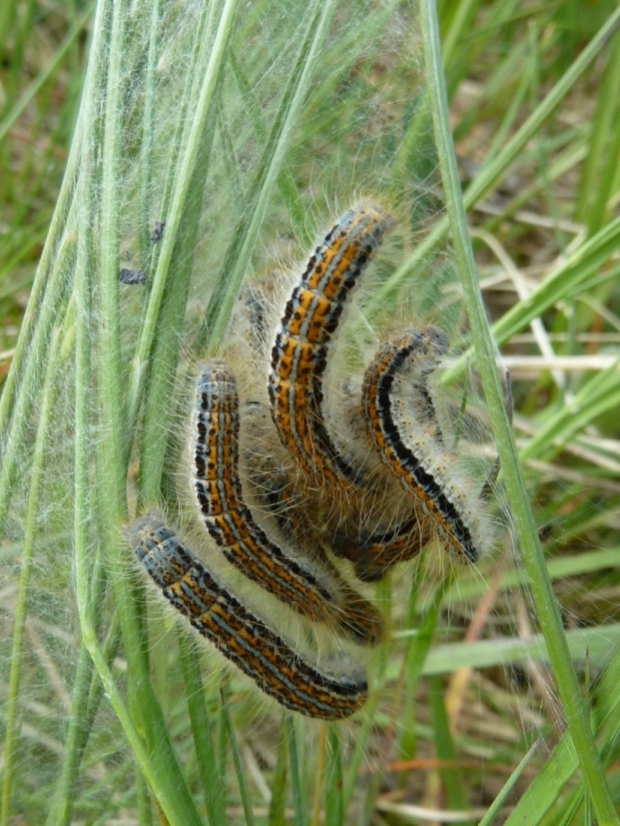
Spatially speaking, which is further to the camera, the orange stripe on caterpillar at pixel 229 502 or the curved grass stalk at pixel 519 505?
the orange stripe on caterpillar at pixel 229 502

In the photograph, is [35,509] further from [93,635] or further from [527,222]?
[527,222]

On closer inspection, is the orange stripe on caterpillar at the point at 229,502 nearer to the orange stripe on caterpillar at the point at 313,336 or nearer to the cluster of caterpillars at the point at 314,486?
the cluster of caterpillars at the point at 314,486

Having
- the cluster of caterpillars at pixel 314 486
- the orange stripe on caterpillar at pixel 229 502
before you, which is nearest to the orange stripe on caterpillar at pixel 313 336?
the cluster of caterpillars at pixel 314 486

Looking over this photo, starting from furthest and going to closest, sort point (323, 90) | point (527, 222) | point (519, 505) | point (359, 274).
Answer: point (527, 222)
point (323, 90)
point (359, 274)
point (519, 505)

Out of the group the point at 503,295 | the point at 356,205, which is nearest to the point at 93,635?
the point at 356,205

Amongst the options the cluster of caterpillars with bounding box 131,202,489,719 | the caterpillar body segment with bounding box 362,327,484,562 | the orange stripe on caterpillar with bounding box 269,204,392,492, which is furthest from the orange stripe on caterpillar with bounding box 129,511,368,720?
the caterpillar body segment with bounding box 362,327,484,562

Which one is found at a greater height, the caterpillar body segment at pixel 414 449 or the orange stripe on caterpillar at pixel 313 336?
the orange stripe on caterpillar at pixel 313 336

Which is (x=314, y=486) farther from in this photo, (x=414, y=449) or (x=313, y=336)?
(x=313, y=336)

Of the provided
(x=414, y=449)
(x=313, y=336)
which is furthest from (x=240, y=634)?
(x=313, y=336)
